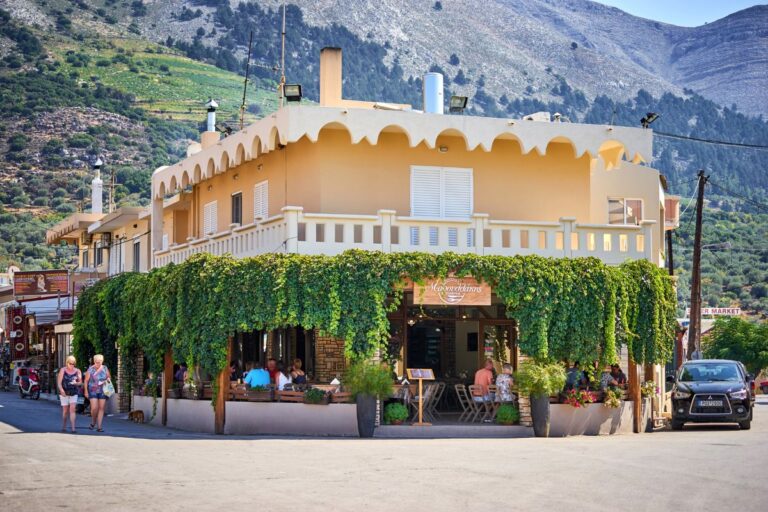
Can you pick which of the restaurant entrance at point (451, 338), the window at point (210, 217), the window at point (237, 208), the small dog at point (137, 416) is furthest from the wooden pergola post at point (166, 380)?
the window at point (210, 217)

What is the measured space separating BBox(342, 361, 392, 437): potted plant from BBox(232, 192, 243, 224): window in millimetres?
9105

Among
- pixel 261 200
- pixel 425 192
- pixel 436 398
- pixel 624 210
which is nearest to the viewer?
pixel 436 398

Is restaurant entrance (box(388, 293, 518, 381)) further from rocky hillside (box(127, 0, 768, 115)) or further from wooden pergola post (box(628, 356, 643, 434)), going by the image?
rocky hillside (box(127, 0, 768, 115))

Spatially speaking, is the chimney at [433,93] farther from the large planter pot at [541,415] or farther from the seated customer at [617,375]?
the large planter pot at [541,415]

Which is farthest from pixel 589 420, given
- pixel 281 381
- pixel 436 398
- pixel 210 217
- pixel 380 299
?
pixel 210 217

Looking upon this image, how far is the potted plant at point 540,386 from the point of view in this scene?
2498 cm

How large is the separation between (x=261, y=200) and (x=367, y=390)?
8.10 m

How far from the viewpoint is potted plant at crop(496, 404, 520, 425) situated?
25500 millimetres

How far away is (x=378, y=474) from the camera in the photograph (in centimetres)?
1647

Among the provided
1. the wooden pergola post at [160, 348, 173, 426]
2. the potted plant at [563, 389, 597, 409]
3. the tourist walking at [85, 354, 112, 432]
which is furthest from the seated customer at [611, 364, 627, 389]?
the tourist walking at [85, 354, 112, 432]

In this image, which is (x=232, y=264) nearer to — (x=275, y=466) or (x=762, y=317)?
(x=275, y=466)

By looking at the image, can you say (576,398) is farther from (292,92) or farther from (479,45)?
(479,45)

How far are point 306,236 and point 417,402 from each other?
4227 mm

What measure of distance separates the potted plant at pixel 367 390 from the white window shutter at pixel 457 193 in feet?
18.5
